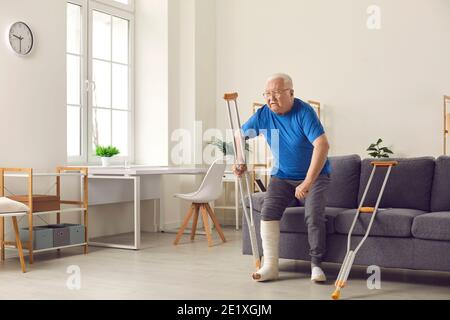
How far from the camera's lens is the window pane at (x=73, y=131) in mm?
5704

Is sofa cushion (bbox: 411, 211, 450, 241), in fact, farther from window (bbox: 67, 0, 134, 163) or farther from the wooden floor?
window (bbox: 67, 0, 134, 163)

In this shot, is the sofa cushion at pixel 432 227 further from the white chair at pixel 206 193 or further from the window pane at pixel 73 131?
the window pane at pixel 73 131

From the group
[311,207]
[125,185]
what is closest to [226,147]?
[125,185]

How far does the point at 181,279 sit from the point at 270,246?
0.58 meters

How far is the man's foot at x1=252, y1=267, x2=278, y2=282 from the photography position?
11.7ft

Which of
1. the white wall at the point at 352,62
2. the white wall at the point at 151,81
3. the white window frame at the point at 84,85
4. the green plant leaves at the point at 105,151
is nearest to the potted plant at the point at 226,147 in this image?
the white wall at the point at 352,62

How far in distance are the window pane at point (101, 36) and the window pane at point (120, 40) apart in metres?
0.10

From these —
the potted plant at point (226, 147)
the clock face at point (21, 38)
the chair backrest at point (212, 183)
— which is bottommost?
the chair backrest at point (212, 183)

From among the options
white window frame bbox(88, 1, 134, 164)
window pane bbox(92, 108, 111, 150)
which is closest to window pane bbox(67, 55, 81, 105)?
white window frame bbox(88, 1, 134, 164)

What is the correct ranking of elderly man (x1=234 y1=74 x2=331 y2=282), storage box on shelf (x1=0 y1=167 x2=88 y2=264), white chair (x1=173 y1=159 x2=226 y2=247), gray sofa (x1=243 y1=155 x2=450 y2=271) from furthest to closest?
white chair (x1=173 y1=159 x2=226 y2=247)
storage box on shelf (x1=0 y1=167 x2=88 y2=264)
elderly man (x1=234 y1=74 x2=331 y2=282)
gray sofa (x1=243 y1=155 x2=450 y2=271)

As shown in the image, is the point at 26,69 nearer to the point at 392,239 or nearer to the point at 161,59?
the point at 161,59

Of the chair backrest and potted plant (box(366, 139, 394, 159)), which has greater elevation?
potted plant (box(366, 139, 394, 159))

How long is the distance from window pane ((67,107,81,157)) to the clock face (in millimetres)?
985
